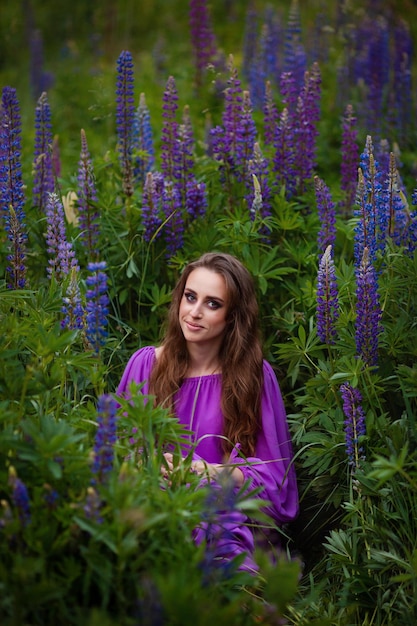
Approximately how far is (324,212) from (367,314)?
2.69ft

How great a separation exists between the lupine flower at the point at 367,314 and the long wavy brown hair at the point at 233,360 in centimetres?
51

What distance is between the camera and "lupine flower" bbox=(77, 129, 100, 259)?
12.0 feet

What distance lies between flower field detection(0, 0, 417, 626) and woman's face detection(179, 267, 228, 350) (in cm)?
30

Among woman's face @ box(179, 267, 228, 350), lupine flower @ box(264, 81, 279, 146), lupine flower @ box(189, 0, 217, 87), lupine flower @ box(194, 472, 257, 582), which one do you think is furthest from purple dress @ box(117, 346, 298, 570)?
lupine flower @ box(189, 0, 217, 87)

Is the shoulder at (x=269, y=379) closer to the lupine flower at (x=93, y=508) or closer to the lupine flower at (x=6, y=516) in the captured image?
the lupine flower at (x=93, y=508)

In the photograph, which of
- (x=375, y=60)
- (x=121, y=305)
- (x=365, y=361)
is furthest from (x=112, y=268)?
(x=375, y=60)

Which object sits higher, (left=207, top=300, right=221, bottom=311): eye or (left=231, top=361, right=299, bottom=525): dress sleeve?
(left=207, top=300, right=221, bottom=311): eye

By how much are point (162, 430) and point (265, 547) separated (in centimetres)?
102

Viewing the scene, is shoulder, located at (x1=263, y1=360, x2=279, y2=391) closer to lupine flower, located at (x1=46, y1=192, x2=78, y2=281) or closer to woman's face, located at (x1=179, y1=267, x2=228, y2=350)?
woman's face, located at (x1=179, y1=267, x2=228, y2=350)

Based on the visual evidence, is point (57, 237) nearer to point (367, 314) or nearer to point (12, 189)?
point (12, 189)

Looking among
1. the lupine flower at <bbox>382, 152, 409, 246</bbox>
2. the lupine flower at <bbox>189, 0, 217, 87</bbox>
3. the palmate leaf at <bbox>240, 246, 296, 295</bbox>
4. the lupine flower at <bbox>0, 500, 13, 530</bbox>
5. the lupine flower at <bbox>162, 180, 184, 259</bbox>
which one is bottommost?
the lupine flower at <bbox>0, 500, 13, 530</bbox>

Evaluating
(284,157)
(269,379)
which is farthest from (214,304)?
(284,157)

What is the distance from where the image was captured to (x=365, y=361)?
296cm

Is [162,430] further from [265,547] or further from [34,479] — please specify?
[265,547]
